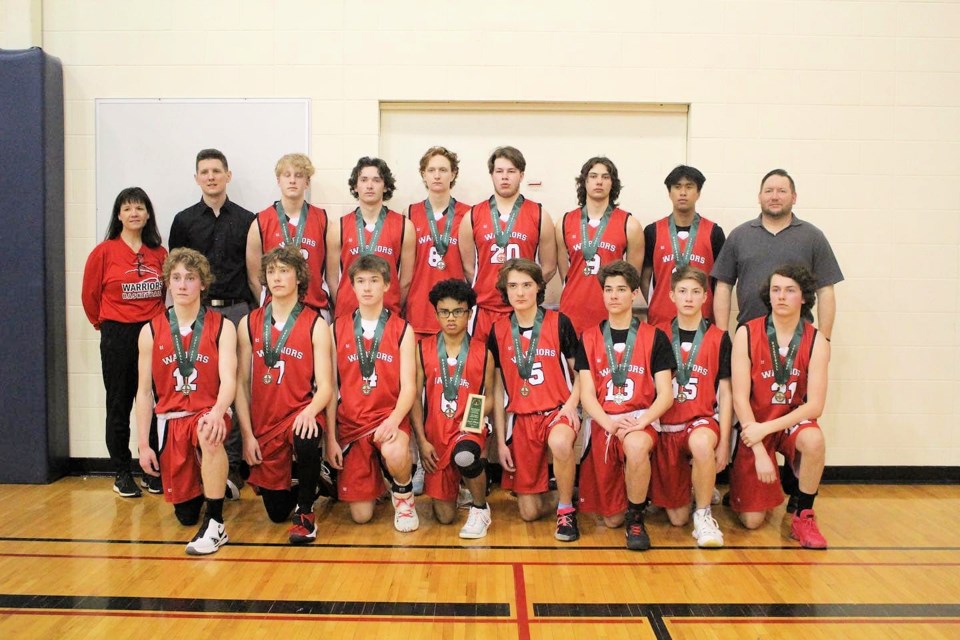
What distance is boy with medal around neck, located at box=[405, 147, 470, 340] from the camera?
186 inches

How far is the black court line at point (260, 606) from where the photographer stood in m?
3.09

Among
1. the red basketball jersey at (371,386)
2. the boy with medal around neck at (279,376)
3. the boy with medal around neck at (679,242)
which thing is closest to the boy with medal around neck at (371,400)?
the red basketball jersey at (371,386)

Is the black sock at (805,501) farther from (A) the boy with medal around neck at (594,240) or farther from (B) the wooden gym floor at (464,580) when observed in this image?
(A) the boy with medal around neck at (594,240)

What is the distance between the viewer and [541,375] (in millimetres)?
4176

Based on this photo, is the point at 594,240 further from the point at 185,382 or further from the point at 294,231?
the point at 185,382

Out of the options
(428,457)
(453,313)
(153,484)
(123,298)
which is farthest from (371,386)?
(123,298)

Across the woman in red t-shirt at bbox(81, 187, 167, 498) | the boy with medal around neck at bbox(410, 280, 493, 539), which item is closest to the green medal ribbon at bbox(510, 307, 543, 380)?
the boy with medal around neck at bbox(410, 280, 493, 539)

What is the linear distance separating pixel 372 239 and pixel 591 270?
1.27 metres

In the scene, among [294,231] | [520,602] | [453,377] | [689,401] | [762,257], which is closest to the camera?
[520,602]

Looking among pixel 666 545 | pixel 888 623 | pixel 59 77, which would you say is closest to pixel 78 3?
pixel 59 77

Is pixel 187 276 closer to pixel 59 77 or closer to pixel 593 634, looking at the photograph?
pixel 59 77

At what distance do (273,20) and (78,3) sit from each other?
1239mm

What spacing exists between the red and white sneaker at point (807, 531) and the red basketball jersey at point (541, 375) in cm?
128

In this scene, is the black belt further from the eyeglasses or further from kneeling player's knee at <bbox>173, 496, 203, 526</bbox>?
the eyeglasses
